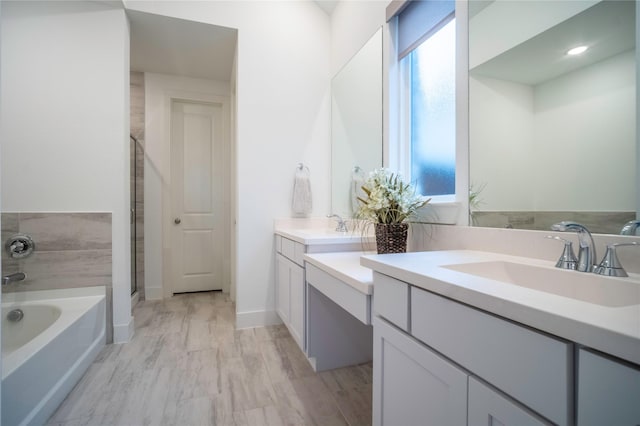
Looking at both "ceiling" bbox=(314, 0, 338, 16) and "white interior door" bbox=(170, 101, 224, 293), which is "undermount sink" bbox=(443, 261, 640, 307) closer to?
"ceiling" bbox=(314, 0, 338, 16)

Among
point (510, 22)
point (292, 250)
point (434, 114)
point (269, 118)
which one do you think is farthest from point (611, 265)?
point (269, 118)

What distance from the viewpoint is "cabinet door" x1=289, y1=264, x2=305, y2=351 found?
1.78m

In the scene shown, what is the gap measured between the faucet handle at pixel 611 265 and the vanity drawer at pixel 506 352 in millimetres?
407

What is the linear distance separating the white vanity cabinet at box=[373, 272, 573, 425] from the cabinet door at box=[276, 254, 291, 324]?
1196mm

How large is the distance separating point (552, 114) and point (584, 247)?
45 centimetres

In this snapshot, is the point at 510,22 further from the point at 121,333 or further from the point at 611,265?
the point at 121,333

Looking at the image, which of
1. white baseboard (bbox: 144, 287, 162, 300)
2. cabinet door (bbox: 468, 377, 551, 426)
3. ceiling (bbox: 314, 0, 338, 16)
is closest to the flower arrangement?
cabinet door (bbox: 468, 377, 551, 426)

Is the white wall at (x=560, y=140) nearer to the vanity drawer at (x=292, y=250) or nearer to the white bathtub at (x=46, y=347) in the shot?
the vanity drawer at (x=292, y=250)

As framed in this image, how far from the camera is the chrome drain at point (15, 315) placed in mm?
1769

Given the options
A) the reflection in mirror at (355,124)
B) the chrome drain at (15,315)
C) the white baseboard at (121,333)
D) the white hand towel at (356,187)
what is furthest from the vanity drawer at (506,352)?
the chrome drain at (15,315)

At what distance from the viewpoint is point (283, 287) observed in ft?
7.30

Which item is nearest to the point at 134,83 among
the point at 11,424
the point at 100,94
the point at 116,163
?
the point at 100,94

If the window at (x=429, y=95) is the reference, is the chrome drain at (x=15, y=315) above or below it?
below

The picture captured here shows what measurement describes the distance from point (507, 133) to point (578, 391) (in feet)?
3.10
